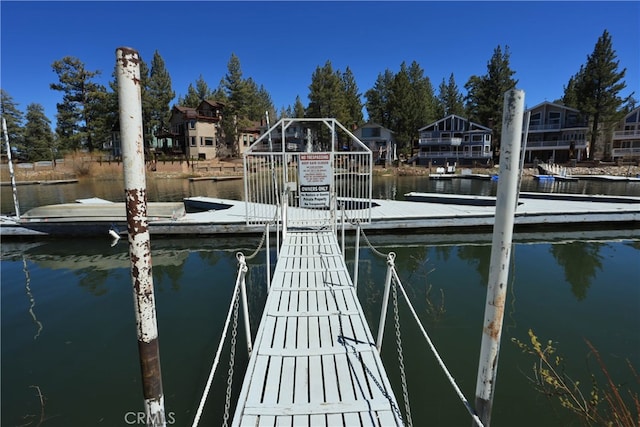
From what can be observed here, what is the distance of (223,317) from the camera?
7.63 m

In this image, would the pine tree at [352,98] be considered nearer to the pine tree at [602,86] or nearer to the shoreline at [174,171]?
the shoreline at [174,171]

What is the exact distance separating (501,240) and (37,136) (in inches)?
3041

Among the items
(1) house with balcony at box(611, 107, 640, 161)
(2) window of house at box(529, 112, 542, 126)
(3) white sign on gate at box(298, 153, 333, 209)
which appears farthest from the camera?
(2) window of house at box(529, 112, 542, 126)

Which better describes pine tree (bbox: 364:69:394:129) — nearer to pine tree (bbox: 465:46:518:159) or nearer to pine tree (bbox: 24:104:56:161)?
pine tree (bbox: 465:46:518:159)

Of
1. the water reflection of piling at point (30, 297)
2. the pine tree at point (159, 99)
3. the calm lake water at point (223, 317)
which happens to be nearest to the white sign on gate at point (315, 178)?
the calm lake water at point (223, 317)

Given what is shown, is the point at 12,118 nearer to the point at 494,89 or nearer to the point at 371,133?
the point at 371,133

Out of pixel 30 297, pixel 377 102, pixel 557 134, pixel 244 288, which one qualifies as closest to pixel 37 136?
pixel 377 102

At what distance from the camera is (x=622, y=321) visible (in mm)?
7102

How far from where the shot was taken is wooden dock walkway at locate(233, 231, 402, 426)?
3168 millimetres

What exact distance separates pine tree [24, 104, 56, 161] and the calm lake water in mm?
55834

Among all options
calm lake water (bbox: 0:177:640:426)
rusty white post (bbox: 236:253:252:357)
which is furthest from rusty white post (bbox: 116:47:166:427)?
calm lake water (bbox: 0:177:640:426)

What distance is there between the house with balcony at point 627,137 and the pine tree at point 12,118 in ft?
304

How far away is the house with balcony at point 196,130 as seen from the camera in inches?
2153

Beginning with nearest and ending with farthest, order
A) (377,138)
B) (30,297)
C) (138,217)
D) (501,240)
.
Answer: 1. (138,217)
2. (501,240)
3. (30,297)
4. (377,138)
